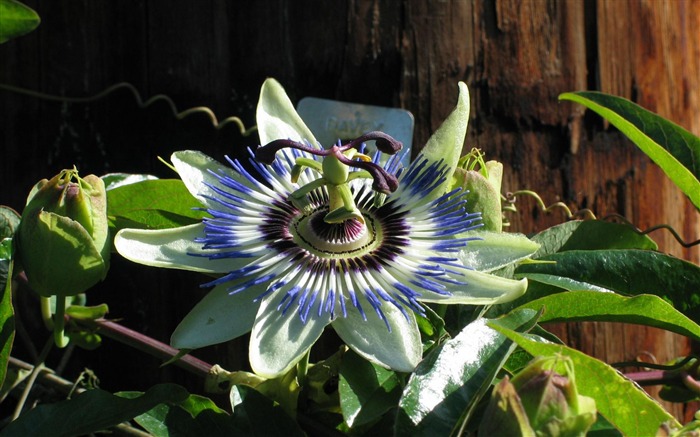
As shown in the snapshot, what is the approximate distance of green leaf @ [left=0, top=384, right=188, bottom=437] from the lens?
3.70ft

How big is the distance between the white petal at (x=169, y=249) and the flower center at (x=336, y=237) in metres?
0.16

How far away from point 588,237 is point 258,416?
26.4 inches

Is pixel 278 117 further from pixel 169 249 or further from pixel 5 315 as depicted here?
pixel 5 315

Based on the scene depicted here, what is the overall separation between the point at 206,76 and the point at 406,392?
96 centimetres

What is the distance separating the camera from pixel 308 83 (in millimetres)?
1697

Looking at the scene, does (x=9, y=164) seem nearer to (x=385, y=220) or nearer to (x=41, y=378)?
(x=41, y=378)

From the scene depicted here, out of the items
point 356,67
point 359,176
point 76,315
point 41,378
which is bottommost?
point 41,378

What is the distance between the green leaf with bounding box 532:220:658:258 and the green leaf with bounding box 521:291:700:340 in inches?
10.5

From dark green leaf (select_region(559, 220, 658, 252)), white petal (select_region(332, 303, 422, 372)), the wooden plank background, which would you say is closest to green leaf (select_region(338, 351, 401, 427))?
white petal (select_region(332, 303, 422, 372))

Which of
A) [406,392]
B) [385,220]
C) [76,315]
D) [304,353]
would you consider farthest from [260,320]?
[76,315]

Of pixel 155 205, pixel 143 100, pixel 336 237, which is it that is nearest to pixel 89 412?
pixel 155 205

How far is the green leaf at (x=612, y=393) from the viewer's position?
92 cm

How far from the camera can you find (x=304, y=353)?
108 centimetres

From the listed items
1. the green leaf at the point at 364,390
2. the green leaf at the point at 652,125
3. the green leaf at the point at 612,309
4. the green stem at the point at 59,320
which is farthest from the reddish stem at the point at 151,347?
the green leaf at the point at 652,125
